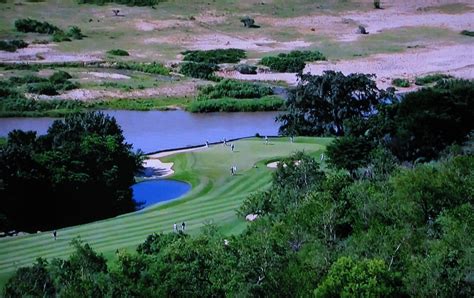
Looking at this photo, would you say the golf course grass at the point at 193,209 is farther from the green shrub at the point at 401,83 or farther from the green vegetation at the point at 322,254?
the green shrub at the point at 401,83

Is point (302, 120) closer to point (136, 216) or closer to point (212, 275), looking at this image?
point (136, 216)

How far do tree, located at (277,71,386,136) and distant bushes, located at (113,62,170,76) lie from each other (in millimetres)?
26432

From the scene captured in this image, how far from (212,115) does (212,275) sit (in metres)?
48.6

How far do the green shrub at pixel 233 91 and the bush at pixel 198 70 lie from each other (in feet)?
16.7

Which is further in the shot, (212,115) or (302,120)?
(212,115)

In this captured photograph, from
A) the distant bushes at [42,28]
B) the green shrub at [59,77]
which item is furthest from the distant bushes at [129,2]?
the green shrub at [59,77]

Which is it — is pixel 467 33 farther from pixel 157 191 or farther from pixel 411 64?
pixel 157 191

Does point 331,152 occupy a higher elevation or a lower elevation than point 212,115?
higher

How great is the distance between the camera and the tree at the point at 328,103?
65.3 meters

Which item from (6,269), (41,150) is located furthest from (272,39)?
(6,269)

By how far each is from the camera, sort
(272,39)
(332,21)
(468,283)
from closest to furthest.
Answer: (468,283) < (272,39) < (332,21)

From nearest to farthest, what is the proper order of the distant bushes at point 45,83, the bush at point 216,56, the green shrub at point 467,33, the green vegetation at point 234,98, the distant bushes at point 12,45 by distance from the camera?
the green vegetation at point 234,98 → the distant bushes at point 45,83 → the bush at point 216,56 → the distant bushes at point 12,45 → the green shrub at point 467,33

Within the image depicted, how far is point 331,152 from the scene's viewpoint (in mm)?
48094

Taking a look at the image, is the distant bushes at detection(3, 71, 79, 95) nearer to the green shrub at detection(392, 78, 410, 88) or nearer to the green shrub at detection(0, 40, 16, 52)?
the green shrub at detection(0, 40, 16, 52)
